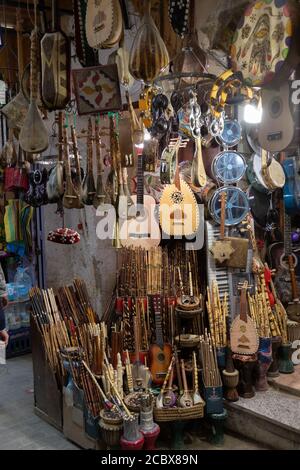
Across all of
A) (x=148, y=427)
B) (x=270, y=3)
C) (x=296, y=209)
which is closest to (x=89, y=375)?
(x=148, y=427)

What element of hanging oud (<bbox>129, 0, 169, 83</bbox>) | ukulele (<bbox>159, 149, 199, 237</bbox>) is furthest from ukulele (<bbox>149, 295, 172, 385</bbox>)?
hanging oud (<bbox>129, 0, 169, 83</bbox>)

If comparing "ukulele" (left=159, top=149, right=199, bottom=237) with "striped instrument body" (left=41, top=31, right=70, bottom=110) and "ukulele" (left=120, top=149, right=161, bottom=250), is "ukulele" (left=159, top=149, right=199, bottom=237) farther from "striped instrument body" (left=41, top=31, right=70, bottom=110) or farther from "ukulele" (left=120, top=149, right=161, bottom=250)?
"striped instrument body" (left=41, top=31, right=70, bottom=110)

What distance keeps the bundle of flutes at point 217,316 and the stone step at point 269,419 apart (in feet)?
2.00

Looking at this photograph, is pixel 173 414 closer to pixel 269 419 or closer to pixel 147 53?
pixel 269 419

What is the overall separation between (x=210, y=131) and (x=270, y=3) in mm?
2382

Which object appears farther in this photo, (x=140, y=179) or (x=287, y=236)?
(x=287, y=236)

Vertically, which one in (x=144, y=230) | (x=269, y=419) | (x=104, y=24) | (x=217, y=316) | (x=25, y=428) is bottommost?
(x=25, y=428)

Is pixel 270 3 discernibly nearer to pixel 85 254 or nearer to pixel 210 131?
pixel 210 131

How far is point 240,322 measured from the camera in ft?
16.3

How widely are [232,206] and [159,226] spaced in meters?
0.94

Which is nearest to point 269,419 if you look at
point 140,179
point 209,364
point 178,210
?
point 209,364

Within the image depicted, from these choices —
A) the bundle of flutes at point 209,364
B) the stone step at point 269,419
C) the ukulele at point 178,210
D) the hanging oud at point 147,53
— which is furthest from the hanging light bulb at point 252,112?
the stone step at point 269,419

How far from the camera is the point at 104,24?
3180mm

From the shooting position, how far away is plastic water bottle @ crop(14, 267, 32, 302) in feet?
27.2
